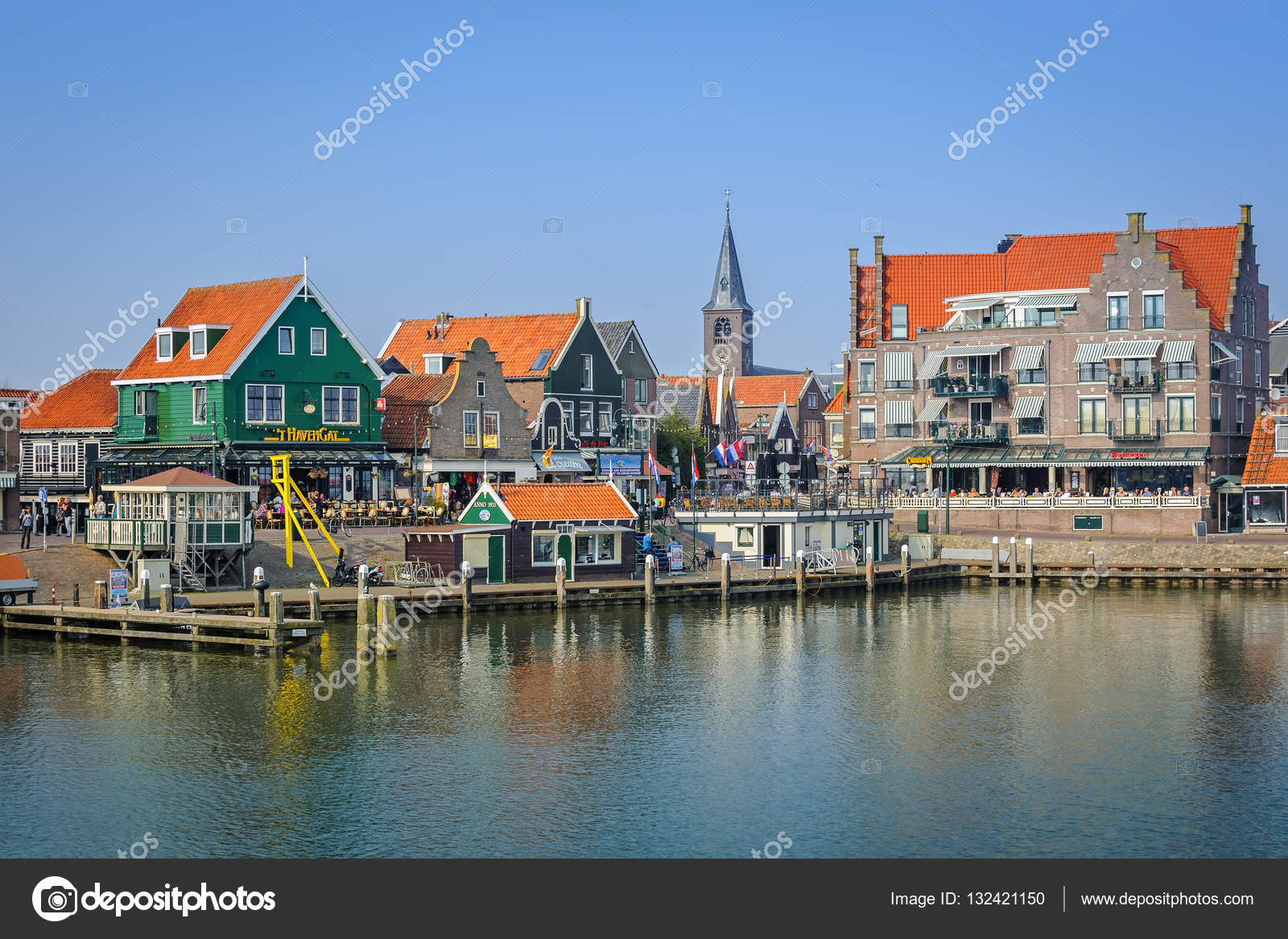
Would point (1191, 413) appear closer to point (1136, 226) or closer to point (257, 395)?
point (1136, 226)

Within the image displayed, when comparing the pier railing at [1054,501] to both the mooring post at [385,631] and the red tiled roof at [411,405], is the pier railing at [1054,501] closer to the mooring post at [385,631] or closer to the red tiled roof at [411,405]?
the red tiled roof at [411,405]

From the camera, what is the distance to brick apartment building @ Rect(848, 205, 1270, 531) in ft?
263

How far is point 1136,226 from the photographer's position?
8162 centimetres

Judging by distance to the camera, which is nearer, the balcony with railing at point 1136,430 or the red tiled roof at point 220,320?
the red tiled roof at point 220,320

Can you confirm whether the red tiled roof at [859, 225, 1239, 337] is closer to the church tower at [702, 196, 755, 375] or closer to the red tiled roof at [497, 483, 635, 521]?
the red tiled roof at [497, 483, 635, 521]

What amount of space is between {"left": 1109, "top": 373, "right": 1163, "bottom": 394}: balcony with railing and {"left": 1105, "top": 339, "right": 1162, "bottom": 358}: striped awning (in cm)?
114

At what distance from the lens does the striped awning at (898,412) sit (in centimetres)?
8912

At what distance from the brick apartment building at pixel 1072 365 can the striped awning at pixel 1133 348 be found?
3.8 inches

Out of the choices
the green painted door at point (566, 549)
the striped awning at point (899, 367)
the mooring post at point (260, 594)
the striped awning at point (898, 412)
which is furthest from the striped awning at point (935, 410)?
the mooring post at point (260, 594)

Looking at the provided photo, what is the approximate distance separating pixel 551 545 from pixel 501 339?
28573 mm

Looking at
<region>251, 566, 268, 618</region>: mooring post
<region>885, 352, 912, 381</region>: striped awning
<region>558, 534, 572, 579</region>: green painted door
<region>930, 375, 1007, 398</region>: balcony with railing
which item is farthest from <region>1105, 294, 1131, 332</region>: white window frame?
<region>251, 566, 268, 618</region>: mooring post
